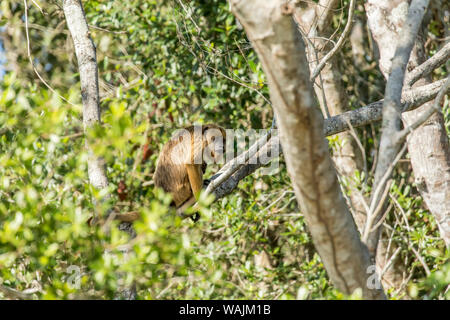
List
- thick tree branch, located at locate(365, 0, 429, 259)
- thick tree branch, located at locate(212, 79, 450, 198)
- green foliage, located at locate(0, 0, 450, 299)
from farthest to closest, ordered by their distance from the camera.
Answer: green foliage, located at locate(0, 0, 450, 299) < thick tree branch, located at locate(212, 79, 450, 198) < thick tree branch, located at locate(365, 0, 429, 259)

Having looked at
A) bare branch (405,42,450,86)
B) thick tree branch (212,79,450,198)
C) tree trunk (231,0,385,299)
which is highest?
bare branch (405,42,450,86)

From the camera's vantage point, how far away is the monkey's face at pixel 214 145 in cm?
496

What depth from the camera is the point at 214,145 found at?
16.4ft

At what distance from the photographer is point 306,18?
5445 mm

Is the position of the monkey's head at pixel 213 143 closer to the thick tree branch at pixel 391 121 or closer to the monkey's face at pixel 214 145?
the monkey's face at pixel 214 145

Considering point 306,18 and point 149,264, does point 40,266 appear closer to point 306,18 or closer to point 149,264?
→ point 149,264

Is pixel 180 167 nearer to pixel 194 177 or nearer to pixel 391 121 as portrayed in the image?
pixel 194 177

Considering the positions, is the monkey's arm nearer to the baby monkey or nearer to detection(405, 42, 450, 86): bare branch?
the baby monkey

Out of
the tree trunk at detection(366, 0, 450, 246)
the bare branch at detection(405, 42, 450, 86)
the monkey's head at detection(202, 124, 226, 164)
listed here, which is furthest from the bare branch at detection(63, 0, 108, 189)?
the tree trunk at detection(366, 0, 450, 246)

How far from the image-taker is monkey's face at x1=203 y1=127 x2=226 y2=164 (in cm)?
496

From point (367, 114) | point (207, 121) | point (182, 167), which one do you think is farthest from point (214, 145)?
point (367, 114)

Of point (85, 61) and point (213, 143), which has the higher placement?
point (85, 61)

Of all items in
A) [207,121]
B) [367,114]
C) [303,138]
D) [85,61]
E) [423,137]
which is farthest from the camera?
[207,121]
